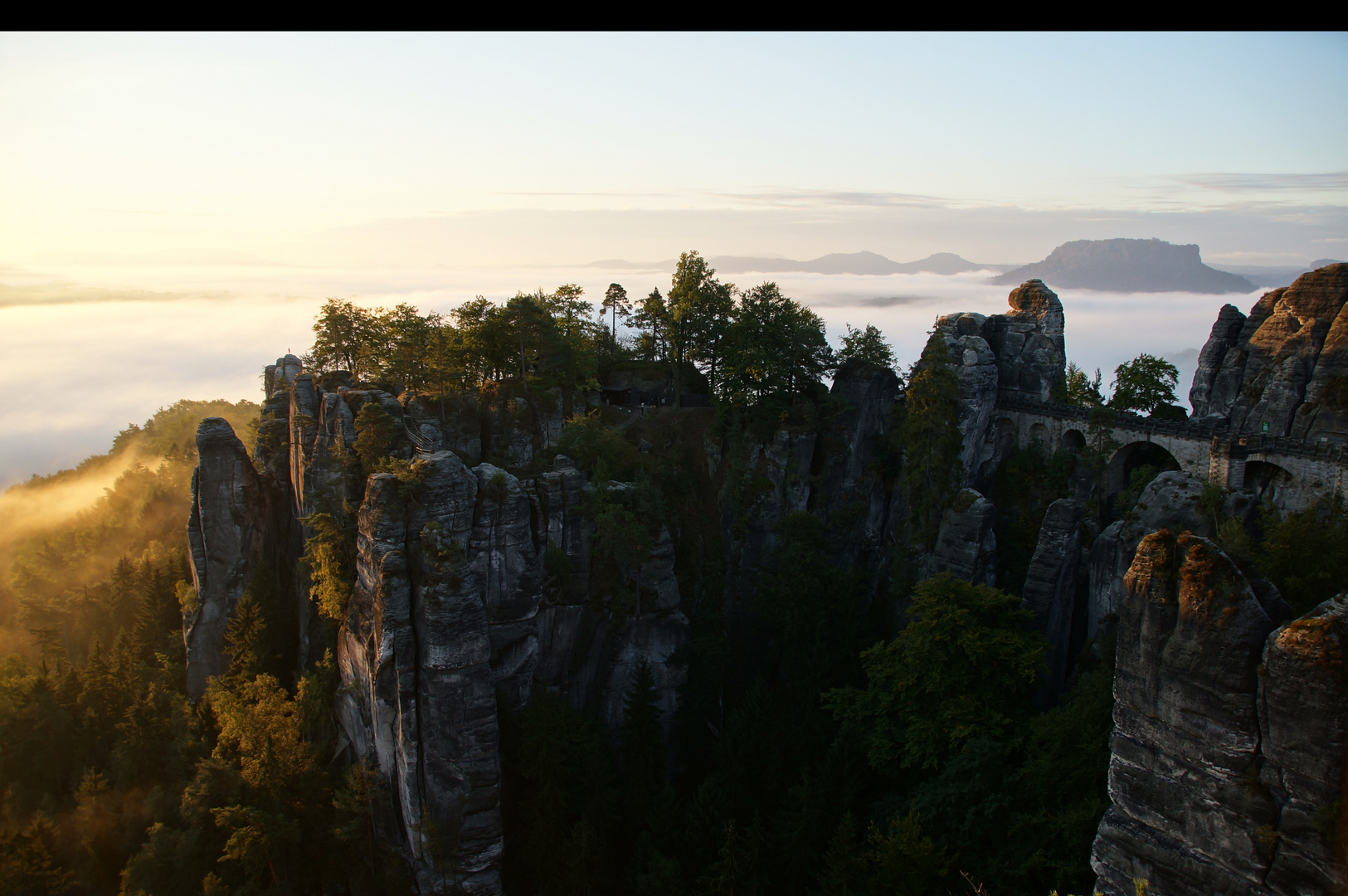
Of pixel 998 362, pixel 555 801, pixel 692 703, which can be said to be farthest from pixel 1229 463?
pixel 555 801

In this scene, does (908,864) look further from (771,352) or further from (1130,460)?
(1130,460)

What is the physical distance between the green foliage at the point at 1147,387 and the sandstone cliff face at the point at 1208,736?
3469 centimetres

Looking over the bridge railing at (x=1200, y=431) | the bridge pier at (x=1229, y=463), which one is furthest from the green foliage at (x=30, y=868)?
the bridge pier at (x=1229, y=463)

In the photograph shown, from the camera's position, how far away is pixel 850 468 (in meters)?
46.0

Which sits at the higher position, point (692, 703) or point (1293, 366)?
point (1293, 366)

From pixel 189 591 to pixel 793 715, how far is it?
32505 millimetres

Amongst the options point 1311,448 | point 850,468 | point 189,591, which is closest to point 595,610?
point 850,468

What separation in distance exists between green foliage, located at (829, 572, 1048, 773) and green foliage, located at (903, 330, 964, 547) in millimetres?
10275

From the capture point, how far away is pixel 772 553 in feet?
140

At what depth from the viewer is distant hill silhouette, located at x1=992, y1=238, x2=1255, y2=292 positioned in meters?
70.5

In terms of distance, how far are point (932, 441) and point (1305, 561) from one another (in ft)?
60.9

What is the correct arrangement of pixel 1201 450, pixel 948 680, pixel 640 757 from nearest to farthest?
pixel 948 680
pixel 640 757
pixel 1201 450

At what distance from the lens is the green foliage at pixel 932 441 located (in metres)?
42.5
